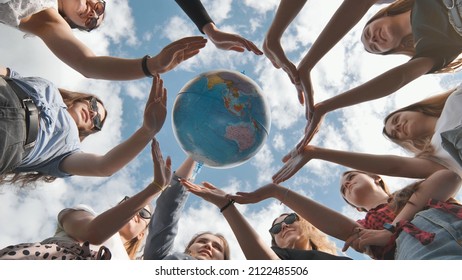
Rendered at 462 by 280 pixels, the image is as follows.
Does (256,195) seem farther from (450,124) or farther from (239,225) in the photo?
(450,124)

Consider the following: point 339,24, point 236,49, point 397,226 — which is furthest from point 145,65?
point 397,226

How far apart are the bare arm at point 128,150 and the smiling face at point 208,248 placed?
4.26 ft

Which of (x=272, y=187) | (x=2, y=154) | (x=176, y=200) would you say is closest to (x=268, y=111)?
(x=272, y=187)

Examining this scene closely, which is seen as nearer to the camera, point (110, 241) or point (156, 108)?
point (156, 108)

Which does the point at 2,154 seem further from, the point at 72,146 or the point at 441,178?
the point at 441,178

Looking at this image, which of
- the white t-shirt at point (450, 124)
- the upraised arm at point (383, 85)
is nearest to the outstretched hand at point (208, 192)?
the upraised arm at point (383, 85)

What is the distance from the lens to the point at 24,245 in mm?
3193

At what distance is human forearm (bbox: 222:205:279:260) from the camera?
137 inches

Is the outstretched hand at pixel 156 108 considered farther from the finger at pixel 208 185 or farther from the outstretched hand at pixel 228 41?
the finger at pixel 208 185

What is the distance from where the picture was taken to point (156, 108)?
4.09 metres

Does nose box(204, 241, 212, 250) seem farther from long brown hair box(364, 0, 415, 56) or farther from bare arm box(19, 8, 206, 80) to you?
long brown hair box(364, 0, 415, 56)

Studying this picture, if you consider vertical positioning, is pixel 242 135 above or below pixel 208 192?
above

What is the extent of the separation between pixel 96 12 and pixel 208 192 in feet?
8.22

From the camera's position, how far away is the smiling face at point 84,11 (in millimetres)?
4258
